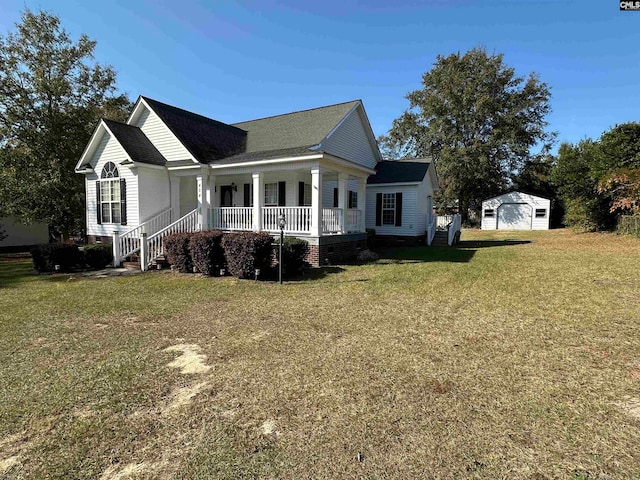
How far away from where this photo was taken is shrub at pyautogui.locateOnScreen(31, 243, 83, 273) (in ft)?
36.1

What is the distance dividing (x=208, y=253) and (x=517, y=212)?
112 feet

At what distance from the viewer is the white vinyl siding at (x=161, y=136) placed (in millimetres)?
13803

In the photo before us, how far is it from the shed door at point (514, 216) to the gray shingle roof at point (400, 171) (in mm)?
20887

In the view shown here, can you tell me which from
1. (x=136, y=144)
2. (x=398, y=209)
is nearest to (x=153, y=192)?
(x=136, y=144)

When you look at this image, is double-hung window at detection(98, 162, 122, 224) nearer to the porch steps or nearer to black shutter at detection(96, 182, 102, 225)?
black shutter at detection(96, 182, 102, 225)

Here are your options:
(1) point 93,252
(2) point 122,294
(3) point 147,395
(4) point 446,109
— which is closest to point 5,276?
(1) point 93,252

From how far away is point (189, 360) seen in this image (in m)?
4.21

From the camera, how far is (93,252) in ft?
38.7

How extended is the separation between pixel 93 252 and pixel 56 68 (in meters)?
12.9

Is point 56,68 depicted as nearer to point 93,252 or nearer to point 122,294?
point 93,252

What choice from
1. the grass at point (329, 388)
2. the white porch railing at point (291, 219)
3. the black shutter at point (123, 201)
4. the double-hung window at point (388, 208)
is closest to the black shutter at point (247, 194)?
the white porch railing at point (291, 219)

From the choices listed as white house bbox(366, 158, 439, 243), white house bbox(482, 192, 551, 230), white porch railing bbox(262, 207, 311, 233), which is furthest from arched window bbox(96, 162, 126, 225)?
white house bbox(482, 192, 551, 230)

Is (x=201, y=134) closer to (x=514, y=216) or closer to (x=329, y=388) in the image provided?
(x=329, y=388)

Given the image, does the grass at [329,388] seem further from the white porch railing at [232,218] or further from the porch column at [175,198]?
the porch column at [175,198]
